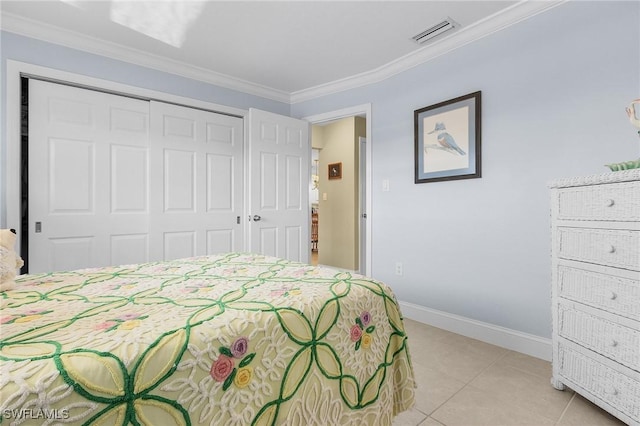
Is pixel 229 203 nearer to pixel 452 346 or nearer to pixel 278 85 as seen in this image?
pixel 278 85

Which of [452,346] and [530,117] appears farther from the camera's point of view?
[452,346]

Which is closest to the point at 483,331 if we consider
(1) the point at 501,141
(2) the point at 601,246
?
(2) the point at 601,246

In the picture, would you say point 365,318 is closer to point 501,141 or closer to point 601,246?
point 601,246

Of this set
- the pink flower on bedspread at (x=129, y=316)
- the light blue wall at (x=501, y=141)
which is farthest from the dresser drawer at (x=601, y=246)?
the pink flower on bedspread at (x=129, y=316)

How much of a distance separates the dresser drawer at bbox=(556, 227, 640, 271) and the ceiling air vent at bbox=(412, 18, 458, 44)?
1.68 meters

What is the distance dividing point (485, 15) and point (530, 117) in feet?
2.71

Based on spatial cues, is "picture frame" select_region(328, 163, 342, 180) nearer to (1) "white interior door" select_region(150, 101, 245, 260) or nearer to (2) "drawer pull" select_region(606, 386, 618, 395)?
(1) "white interior door" select_region(150, 101, 245, 260)

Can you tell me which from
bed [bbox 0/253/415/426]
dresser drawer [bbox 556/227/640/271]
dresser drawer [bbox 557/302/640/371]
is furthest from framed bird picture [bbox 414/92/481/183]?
bed [bbox 0/253/415/426]

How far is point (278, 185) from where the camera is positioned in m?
3.49

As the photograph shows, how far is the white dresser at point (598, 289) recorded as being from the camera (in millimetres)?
1368

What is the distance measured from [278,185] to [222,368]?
9.28ft

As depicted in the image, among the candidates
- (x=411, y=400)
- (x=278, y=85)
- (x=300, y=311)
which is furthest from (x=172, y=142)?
(x=411, y=400)

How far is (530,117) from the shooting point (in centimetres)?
218

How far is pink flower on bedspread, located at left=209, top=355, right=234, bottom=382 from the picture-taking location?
29.2 inches
